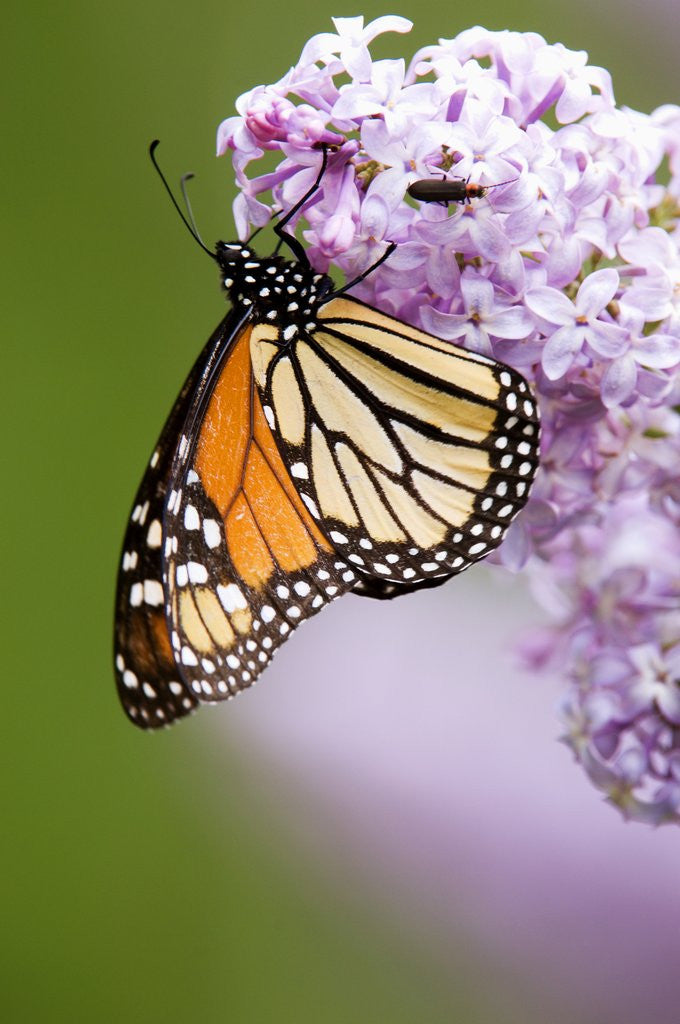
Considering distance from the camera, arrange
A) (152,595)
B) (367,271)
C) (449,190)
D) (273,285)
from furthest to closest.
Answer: (152,595), (273,285), (367,271), (449,190)

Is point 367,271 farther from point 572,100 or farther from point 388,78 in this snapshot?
point 572,100

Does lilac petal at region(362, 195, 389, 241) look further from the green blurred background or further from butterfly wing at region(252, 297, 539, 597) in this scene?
the green blurred background

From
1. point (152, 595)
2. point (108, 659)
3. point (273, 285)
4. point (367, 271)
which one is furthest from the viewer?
point (108, 659)

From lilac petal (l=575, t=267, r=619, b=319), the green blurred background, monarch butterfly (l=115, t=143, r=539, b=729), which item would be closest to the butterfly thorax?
monarch butterfly (l=115, t=143, r=539, b=729)

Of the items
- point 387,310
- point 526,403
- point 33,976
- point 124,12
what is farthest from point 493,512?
point 124,12

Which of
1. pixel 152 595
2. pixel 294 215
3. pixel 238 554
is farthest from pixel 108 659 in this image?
pixel 294 215

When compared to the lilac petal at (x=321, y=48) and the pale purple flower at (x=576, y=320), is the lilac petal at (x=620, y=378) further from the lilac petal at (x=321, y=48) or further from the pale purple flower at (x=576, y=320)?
the lilac petal at (x=321, y=48)

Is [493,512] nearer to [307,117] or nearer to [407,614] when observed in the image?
[307,117]
